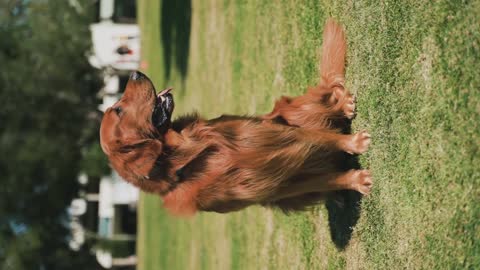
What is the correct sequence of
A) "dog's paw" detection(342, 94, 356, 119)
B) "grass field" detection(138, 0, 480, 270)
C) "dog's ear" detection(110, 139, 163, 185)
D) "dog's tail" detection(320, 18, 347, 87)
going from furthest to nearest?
"dog's tail" detection(320, 18, 347, 87)
"dog's paw" detection(342, 94, 356, 119)
"dog's ear" detection(110, 139, 163, 185)
"grass field" detection(138, 0, 480, 270)

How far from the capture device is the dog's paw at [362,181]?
14.6ft

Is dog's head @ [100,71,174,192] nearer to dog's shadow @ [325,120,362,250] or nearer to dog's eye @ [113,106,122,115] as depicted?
dog's eye @ [113,106,122,115]

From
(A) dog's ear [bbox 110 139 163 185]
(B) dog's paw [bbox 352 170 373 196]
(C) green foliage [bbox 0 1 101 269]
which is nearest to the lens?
(A) dog's ear [bbox 110 139 163 185]

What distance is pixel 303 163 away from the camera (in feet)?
14.4

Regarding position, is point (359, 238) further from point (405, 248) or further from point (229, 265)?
point (229, 265)

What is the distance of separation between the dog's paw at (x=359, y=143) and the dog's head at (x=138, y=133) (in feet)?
4.68

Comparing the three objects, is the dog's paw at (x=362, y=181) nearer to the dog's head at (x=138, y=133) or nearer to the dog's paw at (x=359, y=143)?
the dog's paw at (x=359, y=143)

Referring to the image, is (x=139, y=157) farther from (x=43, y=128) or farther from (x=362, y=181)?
(x=43, y=128)

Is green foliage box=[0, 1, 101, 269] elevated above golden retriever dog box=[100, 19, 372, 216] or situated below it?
below

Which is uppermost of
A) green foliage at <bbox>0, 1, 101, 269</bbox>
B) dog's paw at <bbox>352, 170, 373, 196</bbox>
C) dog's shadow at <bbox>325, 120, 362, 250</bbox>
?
dog's paw at <bbox>352, 170, 373, 196</bbox>

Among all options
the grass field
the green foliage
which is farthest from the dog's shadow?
the green foliage

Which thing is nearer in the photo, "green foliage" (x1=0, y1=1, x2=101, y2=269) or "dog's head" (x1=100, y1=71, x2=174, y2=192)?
"dog's head" (x1=100, y1=71, x2=174, y2=192)

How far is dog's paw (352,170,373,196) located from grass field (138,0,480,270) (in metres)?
0.06

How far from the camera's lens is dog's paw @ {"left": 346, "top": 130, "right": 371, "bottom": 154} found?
4.50 m
